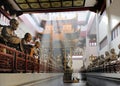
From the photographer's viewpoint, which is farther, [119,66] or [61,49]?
[61,49]

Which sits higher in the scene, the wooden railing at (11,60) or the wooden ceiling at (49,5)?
the wooden ceiling at (49,5)

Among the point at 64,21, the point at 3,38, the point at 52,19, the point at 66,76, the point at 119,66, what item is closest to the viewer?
the point at 3,38

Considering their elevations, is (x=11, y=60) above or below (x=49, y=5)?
below

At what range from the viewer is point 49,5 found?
1538cm

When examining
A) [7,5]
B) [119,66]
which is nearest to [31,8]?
[7,5]

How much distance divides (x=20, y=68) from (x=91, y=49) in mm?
15561

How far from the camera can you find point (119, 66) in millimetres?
4793

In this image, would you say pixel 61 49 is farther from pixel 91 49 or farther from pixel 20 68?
pixel 20 68

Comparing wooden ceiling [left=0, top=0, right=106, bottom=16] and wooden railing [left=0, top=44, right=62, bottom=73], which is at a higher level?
wooden ceiling [left=0, top=0, right=106, bottom=16]

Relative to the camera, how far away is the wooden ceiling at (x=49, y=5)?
14.6 m

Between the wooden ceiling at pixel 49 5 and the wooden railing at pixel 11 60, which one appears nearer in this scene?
the wooden railing at pixel 11 60

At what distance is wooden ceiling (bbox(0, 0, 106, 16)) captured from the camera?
14.6 m

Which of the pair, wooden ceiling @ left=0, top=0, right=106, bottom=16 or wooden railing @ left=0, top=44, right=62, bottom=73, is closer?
wooden railing @ left=0, top=44, right=62, bottom=73

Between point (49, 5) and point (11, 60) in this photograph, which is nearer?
point (11, 60)
